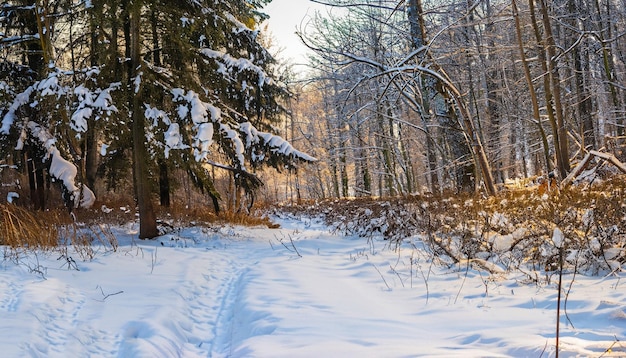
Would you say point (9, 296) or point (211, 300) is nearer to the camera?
point (9, 296)

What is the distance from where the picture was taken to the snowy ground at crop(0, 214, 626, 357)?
229 centimetres

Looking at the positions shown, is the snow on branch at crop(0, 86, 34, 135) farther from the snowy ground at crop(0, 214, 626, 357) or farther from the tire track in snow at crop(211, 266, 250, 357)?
the tire track in snow at crop(211, 266, 250, 357)

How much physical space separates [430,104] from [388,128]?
1305 cm

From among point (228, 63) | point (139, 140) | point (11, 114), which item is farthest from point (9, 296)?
point (11, 114)

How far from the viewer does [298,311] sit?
323 cm

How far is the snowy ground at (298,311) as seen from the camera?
7.50ft

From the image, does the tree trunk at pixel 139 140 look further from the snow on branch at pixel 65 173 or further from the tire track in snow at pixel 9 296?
the tire track in snow at pixel 9 296

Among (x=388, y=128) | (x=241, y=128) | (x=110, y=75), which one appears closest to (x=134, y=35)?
(x=110, y=75)

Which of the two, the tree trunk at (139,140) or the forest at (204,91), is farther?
the tree trunk at (139,140)

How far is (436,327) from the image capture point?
2.65 m

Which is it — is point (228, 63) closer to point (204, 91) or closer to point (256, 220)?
point (204, 91)

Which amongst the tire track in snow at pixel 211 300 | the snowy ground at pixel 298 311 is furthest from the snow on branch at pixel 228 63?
the snowy ground at pixel 298 311

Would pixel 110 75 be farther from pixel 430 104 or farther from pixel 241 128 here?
pixel 430 104

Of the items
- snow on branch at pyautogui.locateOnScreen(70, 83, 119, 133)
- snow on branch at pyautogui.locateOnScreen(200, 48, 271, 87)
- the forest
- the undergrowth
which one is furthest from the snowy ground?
snow on branch at pyautogui.locateOnScreen(200, 48, 271, 87)
